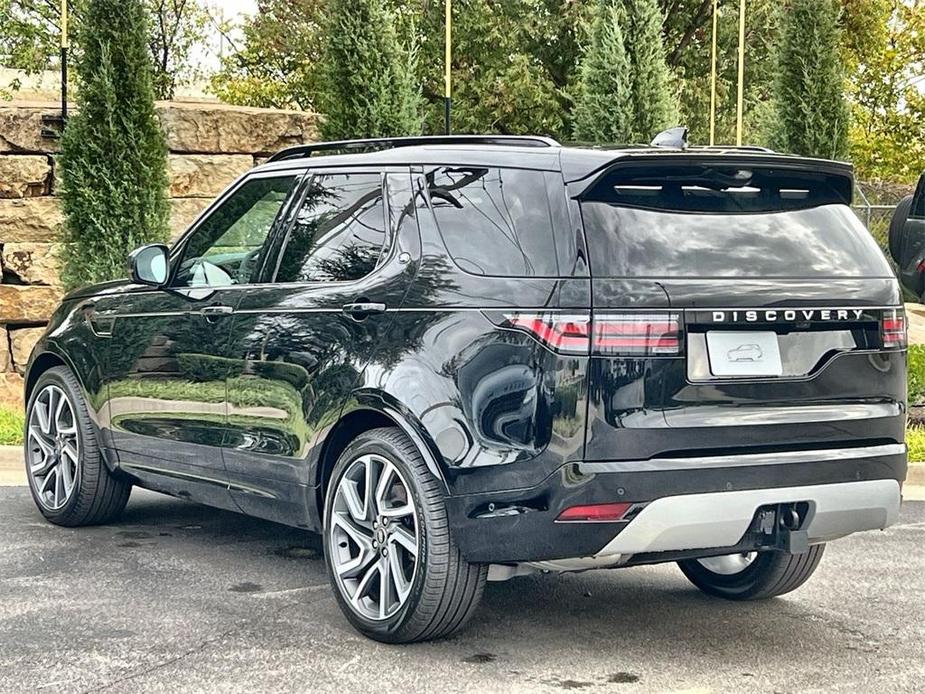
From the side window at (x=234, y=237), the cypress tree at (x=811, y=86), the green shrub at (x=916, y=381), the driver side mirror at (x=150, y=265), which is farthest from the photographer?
the cypress tree at (x=811, y=86)

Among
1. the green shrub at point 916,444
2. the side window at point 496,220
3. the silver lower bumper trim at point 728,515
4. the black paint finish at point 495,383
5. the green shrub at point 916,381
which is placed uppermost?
the side window at point 496,220

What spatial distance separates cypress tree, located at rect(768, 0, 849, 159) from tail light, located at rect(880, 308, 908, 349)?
12.2m

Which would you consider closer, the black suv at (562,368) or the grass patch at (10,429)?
the black suv at (562,368)

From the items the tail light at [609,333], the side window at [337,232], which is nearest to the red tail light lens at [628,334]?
the tail light at [609,333]

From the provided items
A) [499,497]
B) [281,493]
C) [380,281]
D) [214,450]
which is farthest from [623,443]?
[214,450]

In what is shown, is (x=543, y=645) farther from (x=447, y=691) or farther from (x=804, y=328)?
(x=804, y=328)

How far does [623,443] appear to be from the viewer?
4.60m

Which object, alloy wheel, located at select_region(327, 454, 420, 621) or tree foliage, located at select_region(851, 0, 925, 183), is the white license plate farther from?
tree foliage, located at select_region(851, 0, 925, 183)

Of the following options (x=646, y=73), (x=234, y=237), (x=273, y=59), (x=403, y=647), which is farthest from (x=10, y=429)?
(x=273, y=59)

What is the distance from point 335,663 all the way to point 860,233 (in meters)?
2.46

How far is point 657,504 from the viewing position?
4.58 meters

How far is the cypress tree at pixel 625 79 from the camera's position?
643 inches

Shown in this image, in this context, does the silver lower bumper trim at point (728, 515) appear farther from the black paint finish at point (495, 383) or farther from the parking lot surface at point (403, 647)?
the parking lot surface at point (403, 647)

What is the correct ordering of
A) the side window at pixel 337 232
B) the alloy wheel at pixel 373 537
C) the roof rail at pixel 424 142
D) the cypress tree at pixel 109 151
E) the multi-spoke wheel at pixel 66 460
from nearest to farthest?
1. the alloy wheel at pixel 373 537
2. the roof rail at pixel 424 142
3. the side window at pixel 337 232
4. the multi-spoke wheel at pixel 66 460
5. the cypress tree at pixel 109 151
